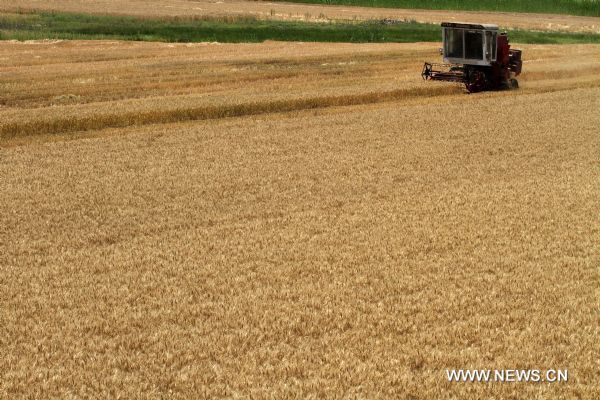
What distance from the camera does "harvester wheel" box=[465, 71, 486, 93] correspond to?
24.8 meters

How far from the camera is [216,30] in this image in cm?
4334

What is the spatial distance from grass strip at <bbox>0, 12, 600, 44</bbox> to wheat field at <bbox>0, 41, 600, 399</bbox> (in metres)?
20.4

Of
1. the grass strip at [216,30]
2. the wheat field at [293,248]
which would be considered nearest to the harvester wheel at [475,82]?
the wheat field at [293,248]

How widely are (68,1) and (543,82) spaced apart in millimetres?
42611

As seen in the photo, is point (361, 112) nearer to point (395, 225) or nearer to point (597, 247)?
point (395, 225)

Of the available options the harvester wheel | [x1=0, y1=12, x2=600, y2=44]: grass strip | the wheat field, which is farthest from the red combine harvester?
[x1=0, y1=12, x2=600, y2=44]: grass strip

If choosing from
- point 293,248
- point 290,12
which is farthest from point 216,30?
point 293,248

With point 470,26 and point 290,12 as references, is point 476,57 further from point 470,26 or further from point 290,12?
point 290,12

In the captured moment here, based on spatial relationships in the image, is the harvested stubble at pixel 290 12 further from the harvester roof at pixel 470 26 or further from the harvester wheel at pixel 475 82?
the harvester wheel at pixel 475 82

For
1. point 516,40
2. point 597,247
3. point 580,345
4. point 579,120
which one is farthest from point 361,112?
point 516,40

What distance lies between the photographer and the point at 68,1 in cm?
5944

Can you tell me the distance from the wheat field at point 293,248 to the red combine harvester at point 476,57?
4.03 metres

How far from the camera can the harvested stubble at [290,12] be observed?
53125 mm

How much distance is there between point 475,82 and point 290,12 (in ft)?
119
